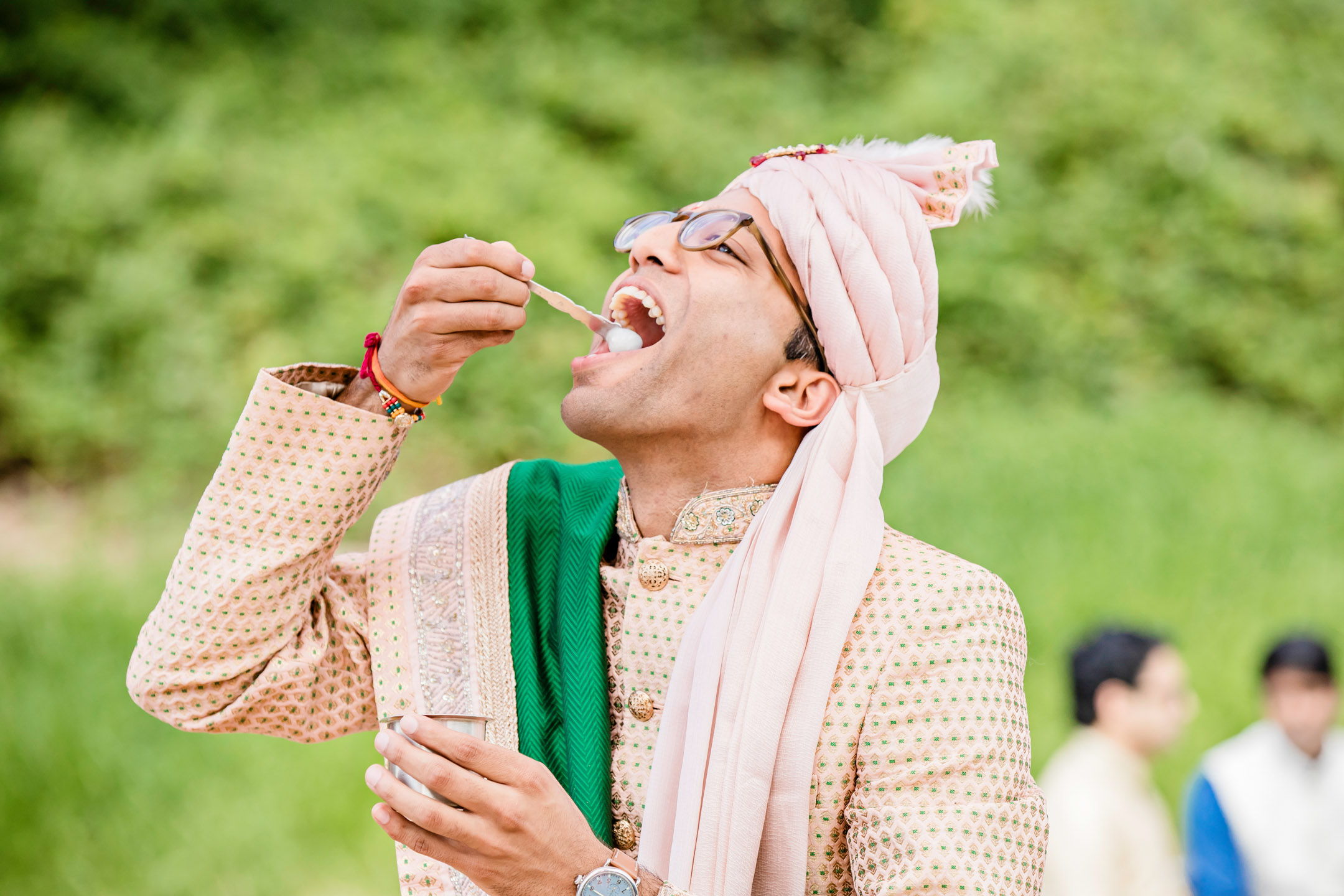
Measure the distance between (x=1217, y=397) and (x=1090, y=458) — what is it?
232 centimetres

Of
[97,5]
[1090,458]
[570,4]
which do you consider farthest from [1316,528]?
[97,5]

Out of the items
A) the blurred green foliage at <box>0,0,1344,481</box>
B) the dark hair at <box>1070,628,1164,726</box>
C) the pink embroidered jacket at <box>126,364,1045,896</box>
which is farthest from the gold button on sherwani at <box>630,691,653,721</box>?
the blurred green foliage at <box>0,0,1344,481</box>

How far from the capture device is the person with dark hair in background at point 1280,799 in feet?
14.3

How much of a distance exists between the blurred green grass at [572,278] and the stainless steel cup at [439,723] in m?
3.98

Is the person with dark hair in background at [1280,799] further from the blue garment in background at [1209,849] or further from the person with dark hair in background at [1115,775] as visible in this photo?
the person with dark hair in background at [1115,775]

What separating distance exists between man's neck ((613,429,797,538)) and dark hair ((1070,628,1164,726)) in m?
2.71

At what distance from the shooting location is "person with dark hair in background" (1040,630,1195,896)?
3.87 m

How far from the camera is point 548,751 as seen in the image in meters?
1.84

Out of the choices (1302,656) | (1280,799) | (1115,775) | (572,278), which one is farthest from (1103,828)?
(572,278)

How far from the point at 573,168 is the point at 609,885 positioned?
804 centimetres

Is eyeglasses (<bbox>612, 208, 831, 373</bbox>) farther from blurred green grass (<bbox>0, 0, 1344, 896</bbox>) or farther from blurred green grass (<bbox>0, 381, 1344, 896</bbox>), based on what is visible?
blurred green grass (<bbox>0, 0, 1344, 896</bbox>)

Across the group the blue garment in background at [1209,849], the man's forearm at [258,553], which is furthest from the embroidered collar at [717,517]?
the blue garment in background at [1209,849]

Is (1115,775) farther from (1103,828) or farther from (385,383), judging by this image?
(385,383)

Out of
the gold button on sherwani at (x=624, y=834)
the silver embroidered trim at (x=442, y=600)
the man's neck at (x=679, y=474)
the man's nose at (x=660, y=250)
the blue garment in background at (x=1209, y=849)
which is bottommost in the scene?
the blue garment in background at (x=1209, y=849)
